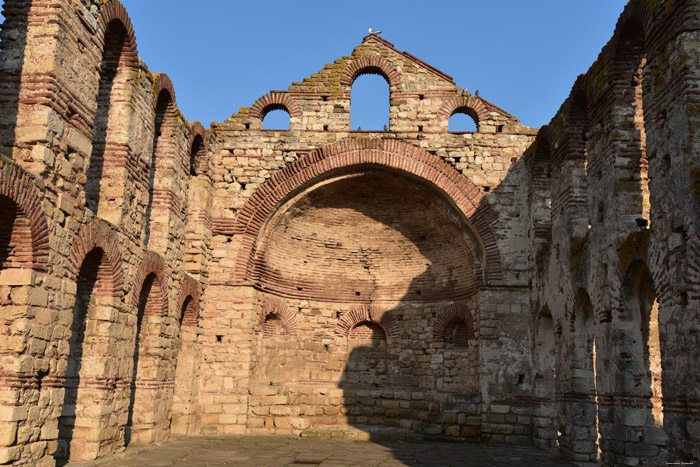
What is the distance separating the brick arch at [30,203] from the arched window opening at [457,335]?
993 cm

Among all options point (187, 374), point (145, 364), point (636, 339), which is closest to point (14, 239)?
point (145, 364)

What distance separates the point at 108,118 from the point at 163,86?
1.85m

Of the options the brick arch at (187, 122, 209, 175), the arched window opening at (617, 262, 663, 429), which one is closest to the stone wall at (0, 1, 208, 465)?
the brick arch at (187, 122, 209, 175)

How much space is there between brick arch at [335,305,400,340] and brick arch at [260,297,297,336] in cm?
122

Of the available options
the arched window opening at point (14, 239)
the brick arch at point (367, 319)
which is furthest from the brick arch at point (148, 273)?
the brick arch at point (367, 319)

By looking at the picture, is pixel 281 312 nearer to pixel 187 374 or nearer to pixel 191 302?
pixel 191 302

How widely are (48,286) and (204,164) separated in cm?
684

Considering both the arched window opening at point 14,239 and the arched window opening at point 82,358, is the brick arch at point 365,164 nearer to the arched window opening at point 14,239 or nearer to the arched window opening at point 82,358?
the arched window opening at point 82,358

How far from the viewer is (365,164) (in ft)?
46.0

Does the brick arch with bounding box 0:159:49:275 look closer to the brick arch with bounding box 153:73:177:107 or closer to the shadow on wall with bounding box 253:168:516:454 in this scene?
the brick arch with bounding box 153:73:177:107

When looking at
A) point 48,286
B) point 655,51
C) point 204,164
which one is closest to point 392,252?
point 204,164

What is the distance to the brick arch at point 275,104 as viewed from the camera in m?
14.4

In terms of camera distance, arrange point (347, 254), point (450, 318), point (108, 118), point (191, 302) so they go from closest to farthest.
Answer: point (108, 118), point (191, 302), point (450, 318), point (347, 254)

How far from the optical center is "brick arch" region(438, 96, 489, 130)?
14.3m
